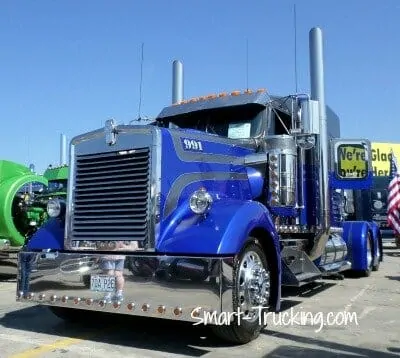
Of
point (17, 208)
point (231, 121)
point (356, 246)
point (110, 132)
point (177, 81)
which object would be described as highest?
point (177, 81)

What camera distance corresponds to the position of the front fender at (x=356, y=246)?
10.4 metres

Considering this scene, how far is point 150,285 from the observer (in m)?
4.60

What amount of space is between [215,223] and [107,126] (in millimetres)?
1573

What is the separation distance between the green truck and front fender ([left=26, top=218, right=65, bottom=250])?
4081 mm

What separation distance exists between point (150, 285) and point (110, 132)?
5.46ft

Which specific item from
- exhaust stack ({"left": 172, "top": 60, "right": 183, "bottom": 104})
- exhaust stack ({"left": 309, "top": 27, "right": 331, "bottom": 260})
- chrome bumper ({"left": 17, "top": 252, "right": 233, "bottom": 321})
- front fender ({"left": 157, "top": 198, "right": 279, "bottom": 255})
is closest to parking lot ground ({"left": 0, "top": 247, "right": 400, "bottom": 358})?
chrome bumper ({"left": 17, "top": 252, "right": 233, "bottom": 321})

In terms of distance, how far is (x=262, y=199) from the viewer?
6.30 meters

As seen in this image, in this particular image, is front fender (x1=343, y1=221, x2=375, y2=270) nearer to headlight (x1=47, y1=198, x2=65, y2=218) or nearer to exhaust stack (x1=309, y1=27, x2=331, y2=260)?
exhaust stack (x1=309, y1=27, x2=331, y2=260)

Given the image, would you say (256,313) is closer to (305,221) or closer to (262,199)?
(262,199)

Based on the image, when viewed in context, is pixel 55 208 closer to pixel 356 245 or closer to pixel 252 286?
pixel 252 286

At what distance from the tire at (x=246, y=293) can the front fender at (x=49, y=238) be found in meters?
1.91

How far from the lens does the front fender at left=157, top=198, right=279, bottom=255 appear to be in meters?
4.57

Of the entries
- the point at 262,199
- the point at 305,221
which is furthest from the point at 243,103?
the point at 305,221

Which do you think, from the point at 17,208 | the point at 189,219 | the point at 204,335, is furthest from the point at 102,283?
the point at 17,208
